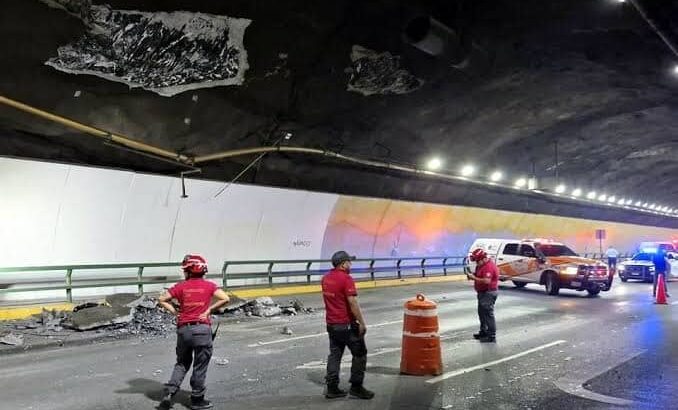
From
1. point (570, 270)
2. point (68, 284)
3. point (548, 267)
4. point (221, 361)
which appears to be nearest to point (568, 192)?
point (548, 267)

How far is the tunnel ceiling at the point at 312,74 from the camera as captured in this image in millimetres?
11117

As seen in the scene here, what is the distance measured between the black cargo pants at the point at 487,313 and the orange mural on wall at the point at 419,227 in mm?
10676

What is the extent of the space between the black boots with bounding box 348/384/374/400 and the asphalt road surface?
3.9 inches

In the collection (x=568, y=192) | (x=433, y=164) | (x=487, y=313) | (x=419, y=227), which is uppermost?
(x=568, y=192)

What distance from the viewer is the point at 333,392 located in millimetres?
7188

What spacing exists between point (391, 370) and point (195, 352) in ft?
10.9

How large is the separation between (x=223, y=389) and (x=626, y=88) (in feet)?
54.4

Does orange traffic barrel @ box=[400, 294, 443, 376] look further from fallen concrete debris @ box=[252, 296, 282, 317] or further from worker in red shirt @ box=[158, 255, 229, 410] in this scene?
fallen concrete debris @ box=[252, 296, 282, 317]

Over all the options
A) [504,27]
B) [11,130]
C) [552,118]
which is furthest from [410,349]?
[552,118]

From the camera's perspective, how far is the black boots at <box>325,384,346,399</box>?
715 cm

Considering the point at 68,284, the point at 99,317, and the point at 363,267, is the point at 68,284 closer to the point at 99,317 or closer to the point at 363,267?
the point at 99,317

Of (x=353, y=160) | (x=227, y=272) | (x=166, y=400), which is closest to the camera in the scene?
(x=166, y=400)

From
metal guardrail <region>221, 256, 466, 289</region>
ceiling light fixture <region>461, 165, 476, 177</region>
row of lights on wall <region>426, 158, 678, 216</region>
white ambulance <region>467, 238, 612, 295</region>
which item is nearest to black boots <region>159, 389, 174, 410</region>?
metal guardrail <region>221, 256, 466, 289</region>

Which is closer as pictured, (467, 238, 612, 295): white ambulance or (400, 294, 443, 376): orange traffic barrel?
(400, 294, 443, 376): orange traffic barrel
